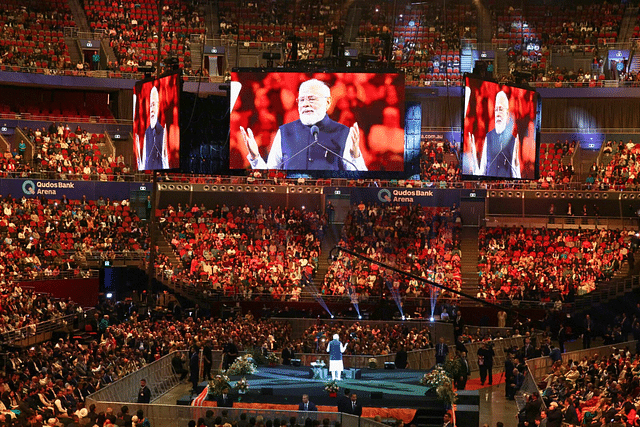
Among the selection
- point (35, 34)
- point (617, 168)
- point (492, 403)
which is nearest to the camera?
point (492, 403)

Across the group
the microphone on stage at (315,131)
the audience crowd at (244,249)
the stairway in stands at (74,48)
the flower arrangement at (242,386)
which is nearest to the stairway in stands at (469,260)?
the audience crowd at (244,249)

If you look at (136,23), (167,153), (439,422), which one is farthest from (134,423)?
(136,23)

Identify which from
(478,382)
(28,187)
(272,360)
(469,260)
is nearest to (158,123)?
(272,360)

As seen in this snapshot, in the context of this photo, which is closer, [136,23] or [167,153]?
[167,153]

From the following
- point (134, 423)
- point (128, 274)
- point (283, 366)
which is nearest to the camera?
point (134, 423)

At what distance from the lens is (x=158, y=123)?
3044cm

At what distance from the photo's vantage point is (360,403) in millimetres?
21594

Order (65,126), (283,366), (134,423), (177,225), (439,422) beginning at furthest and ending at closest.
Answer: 1. (65,126)
2. (177,225)
3. (283,366)
4. (439,422)
5. (134,423)

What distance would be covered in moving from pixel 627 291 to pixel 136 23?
91.2 ft

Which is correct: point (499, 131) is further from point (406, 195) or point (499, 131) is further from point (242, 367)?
point (242, 367)

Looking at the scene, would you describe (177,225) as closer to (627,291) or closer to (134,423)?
(627,291)

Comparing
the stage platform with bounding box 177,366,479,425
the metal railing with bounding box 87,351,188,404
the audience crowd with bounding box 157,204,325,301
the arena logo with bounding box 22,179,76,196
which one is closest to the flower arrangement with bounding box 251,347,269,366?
the stage platform with bounding box 177,366,479,425

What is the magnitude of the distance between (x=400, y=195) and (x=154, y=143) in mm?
12997

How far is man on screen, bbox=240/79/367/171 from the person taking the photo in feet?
96.3
